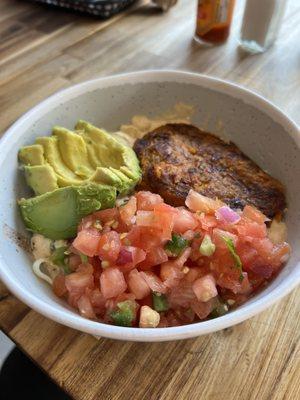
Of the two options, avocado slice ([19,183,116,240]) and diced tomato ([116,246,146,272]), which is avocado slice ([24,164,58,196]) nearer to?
avocado slice ([19,183,116,240])

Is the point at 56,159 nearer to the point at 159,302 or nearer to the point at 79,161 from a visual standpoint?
the point at 79,161

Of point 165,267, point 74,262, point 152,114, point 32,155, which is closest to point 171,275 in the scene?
point 165,267

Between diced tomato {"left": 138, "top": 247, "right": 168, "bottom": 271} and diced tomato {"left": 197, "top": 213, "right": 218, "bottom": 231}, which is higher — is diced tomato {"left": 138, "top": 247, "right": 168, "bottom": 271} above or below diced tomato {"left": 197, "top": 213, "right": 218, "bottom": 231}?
below

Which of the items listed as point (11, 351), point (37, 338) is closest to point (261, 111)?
point (37, 338)

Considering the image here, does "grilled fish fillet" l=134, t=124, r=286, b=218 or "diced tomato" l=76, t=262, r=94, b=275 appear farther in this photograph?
"grilled fish fillet" l=134, t=124, r=286, b=218

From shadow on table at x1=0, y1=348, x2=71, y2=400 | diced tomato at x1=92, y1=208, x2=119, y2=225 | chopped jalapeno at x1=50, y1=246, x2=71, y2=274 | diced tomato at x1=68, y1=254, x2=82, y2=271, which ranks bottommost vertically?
shadow on table at x1=0, y1=348, x2=71, y2=400

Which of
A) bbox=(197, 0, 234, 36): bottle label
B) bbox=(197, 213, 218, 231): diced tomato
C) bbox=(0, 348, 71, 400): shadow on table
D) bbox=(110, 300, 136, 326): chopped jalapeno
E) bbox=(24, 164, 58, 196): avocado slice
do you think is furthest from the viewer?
bbox=(197, 0, 234, 36): bottle label

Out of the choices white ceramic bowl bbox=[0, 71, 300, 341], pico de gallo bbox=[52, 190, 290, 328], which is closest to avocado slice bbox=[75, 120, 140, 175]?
white ceramic bowl bbox=[0, 71, 300, 341]
